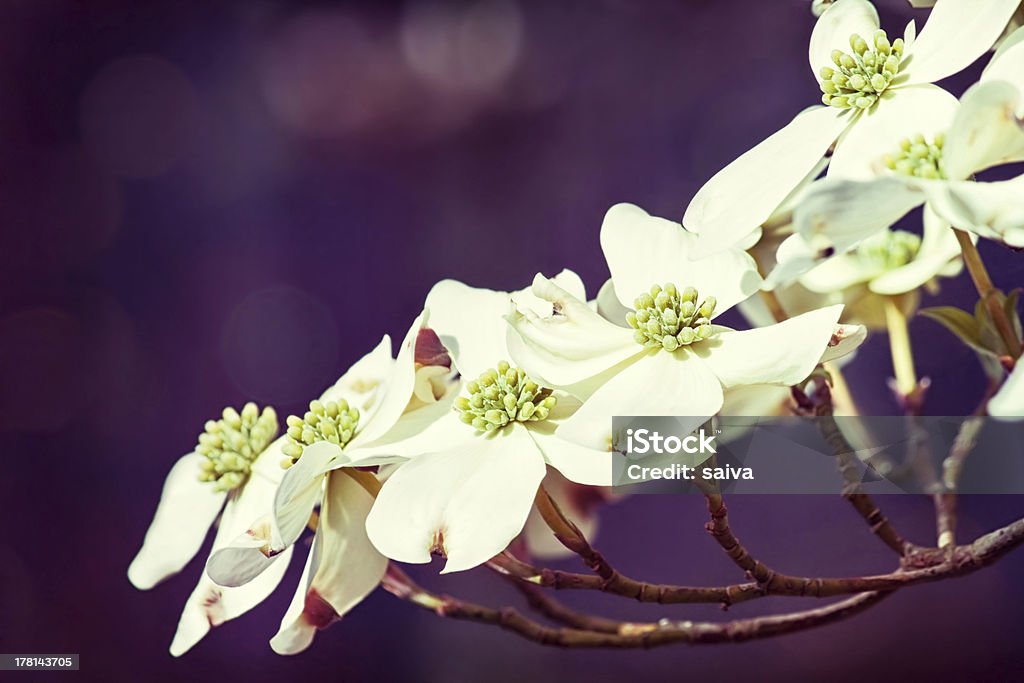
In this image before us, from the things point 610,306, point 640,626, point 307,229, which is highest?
point 307,229

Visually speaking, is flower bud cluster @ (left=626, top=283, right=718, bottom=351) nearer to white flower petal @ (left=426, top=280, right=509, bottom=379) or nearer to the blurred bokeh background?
white flower petal @ (left=426, top=280, right=509, bottom=379)

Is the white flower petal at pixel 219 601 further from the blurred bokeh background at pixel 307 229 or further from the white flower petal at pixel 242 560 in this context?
the blurred bokeh background at pixel 307 229

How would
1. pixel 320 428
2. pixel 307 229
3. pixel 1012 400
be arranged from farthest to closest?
1. pixel 307 229
2. pixel 320 428
3. pixel 1012 400

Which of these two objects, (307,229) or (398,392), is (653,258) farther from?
(307,229)

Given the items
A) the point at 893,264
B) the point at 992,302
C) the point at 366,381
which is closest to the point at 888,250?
the point at 893,264

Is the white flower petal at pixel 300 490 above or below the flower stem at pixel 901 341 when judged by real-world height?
below

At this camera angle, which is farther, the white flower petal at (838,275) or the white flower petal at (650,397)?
the white flower petal at (838,275)

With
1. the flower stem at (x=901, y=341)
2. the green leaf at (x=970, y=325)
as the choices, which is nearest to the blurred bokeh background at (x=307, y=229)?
the flower stem at (x=901, y=341)

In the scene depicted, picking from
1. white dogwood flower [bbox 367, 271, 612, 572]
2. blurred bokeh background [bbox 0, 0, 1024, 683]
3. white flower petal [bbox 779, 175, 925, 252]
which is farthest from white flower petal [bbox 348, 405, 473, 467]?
blurred bokeh background [bbox 0, 0, 1024, 683]
